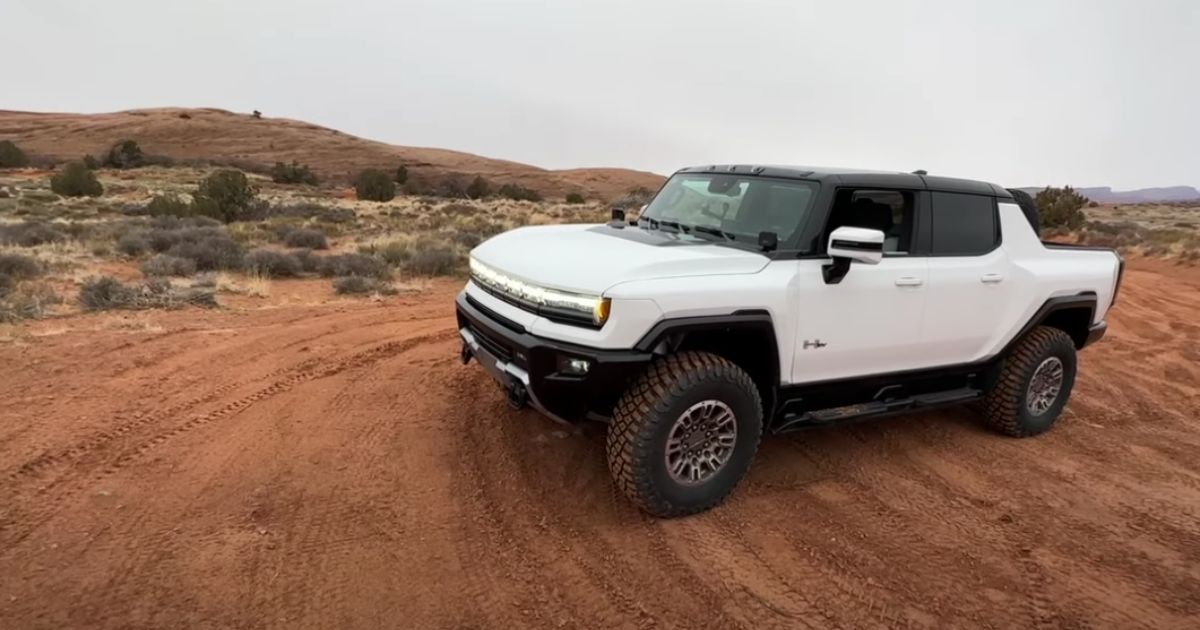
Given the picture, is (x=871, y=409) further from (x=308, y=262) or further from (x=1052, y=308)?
(x=308, y=262)

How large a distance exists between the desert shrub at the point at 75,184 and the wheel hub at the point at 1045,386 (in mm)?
34908

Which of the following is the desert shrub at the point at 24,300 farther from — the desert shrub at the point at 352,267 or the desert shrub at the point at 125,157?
the desert shrub at the point at 125,157

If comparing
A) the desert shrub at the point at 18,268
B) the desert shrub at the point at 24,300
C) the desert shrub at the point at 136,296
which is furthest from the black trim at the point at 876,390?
the desert shrub at the point at 18,268

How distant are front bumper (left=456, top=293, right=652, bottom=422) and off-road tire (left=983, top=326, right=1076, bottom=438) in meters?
3.33

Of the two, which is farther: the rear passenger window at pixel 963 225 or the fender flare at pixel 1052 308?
the fender flare at pixel 1052 308

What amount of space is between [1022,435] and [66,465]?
6614 millimetres

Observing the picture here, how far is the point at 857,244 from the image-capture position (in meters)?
3.71

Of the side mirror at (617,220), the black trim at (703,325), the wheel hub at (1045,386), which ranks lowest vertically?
the wheel hub at (1045,386)

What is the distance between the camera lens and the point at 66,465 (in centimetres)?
412

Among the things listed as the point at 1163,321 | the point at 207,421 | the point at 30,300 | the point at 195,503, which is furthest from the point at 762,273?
the point at 1163,321

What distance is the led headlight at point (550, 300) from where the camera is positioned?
11.6 feet

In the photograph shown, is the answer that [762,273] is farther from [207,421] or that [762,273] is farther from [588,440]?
[207,421]

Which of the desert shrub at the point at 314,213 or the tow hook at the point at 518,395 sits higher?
the tow hook at the point at 518,395

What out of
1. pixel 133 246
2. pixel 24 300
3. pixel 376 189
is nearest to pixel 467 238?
pixel 133 246
